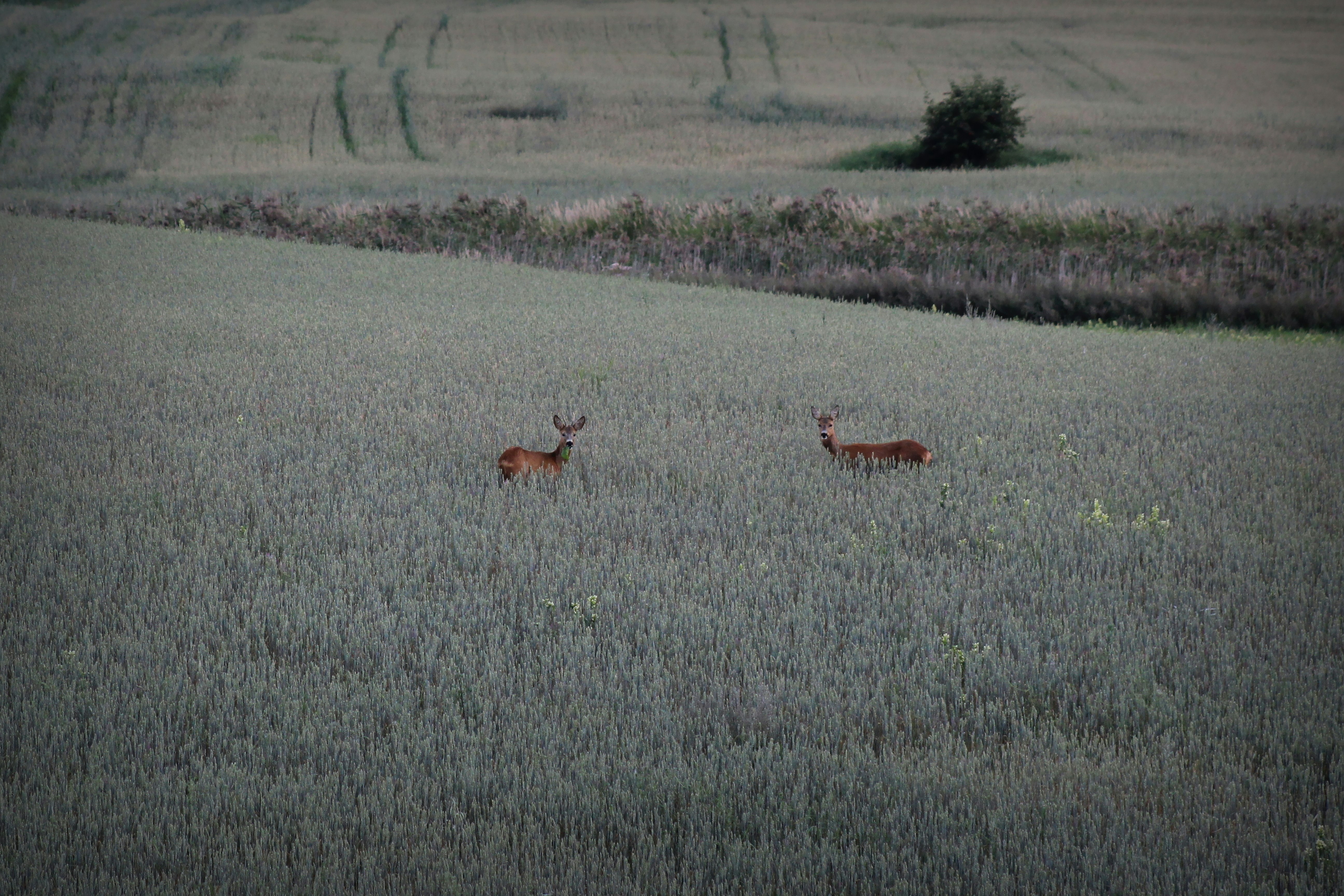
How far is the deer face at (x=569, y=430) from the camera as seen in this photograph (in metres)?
7.17

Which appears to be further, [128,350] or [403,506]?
[128,350]

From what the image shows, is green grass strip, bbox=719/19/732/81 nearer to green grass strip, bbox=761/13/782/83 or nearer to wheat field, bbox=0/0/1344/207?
wheat field, bbox=0/0/1344/207

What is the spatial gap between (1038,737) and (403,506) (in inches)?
164

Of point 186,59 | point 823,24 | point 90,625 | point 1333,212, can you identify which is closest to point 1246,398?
point 90,625

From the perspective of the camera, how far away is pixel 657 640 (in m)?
4.82

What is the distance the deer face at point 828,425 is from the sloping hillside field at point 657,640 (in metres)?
A: 0.21

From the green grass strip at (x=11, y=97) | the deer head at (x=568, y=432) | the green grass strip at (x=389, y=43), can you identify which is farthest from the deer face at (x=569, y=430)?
the green grass strip at (x=389, y=43)

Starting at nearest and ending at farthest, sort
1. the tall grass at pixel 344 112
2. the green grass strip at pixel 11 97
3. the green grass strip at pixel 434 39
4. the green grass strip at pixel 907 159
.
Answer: the green grass strip at pixel 907 159 → the tall grass at pixel 344 112 → the green grass strip at pixel 11 97 → the green grass strip at pixel 434 39

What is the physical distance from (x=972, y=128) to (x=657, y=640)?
132 ft

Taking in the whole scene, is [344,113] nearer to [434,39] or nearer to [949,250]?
[434,39]

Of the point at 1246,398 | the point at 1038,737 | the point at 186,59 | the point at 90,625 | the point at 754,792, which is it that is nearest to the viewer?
the point at 754,792

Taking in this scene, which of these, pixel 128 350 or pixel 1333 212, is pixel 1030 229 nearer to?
pixel 1333 212

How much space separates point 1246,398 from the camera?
34.7ft

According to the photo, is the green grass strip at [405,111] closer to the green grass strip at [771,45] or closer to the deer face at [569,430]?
the green grass strip at [771,45]
